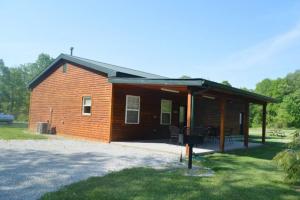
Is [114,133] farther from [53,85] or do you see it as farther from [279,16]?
[279,16]

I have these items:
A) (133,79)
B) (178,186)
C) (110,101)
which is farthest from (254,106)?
(178,186)

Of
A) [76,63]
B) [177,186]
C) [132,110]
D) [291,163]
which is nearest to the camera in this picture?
[177,186]

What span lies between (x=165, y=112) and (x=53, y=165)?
9.38 metres

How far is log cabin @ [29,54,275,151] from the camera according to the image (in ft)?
39.8

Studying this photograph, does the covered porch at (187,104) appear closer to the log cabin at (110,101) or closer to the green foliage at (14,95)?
the log cabin at (110,101)

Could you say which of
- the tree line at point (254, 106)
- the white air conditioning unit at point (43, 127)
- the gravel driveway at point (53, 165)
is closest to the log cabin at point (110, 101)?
the white air conditioning unit at point (43, 127)

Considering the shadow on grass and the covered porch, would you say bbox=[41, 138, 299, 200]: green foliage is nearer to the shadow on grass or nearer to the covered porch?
the shadow on grass

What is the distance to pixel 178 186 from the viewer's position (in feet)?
18.5

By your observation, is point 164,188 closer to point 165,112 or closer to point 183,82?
point 183,82

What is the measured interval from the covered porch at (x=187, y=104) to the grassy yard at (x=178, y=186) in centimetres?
243

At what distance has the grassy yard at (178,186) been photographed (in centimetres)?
492

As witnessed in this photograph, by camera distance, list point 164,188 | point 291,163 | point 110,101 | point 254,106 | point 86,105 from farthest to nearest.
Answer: point 254,106, point 86,105, point 110,101, point 291,163, point 164,188

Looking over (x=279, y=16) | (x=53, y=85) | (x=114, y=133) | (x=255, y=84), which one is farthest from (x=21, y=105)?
(x=255, y=84)

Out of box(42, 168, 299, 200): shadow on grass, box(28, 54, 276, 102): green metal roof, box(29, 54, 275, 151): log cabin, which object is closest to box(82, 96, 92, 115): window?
box(29, 54, 275, 151): log cabin
